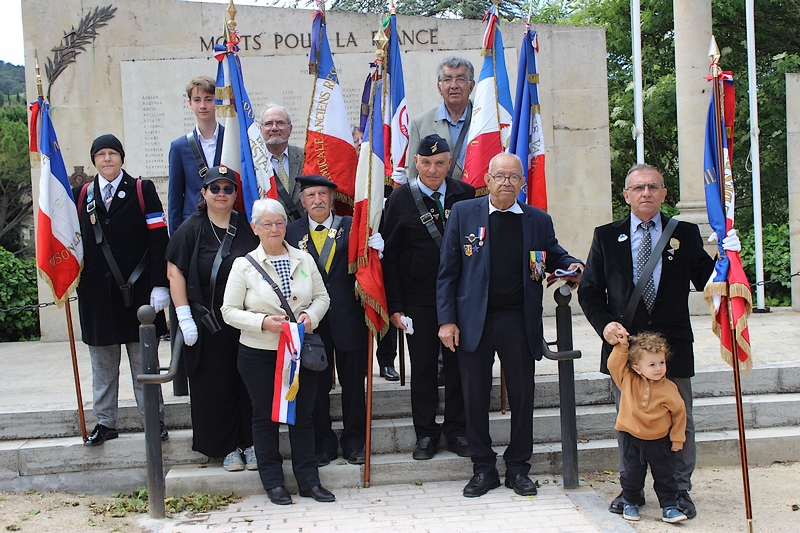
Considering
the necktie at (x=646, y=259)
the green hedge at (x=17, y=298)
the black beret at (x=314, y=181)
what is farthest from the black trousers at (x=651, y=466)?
the green hedge at (x=17, y=298)

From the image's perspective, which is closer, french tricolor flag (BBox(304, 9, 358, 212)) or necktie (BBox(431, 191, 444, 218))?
necktie (BBox(431, 191, 444, 218))

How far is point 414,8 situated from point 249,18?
1394 cm

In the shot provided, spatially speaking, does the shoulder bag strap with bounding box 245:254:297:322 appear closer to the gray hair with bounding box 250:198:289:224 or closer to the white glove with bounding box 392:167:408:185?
the gray hair with bounding box 250:198:289:224

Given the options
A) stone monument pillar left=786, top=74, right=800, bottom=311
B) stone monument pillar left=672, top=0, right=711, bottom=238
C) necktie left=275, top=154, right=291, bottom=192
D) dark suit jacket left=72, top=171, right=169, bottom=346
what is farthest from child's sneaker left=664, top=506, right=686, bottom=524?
stone monument pillar left=786, top=74, right=800, bottom=311

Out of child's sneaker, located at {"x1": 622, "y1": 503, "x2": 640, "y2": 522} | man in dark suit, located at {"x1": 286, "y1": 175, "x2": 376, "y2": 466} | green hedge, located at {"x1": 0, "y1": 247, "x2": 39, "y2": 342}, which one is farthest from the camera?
green hedge, located at {"x1": 0, "y1": 247, "x2": 39, "y2": 342}

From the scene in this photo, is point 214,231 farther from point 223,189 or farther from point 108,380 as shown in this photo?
point 108,380

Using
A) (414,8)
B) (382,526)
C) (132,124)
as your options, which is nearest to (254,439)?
(382,526)

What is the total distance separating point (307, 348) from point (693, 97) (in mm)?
6898

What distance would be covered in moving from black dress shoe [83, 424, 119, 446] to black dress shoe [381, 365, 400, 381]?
6.59 feet

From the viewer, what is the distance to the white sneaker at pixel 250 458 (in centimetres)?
458

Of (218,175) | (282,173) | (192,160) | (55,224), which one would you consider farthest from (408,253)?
(55,224)

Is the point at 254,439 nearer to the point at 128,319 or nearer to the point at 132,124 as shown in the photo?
the point at 128,319

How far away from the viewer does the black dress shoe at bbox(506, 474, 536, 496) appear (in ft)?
14.3

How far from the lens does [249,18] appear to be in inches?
331
